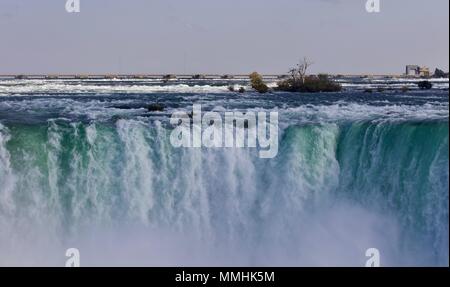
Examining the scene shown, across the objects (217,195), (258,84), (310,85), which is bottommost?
(217,195)

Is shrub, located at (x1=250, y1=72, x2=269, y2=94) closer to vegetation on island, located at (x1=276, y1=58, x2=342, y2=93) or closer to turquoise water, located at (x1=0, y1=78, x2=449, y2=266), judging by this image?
vegetation on island, located at (x1=276, y1=58, x2=342, y2=93)

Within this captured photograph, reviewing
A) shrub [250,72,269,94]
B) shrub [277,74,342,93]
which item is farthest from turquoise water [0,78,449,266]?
shrub [277,74,342,93]

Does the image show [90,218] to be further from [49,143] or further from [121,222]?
[49,143]

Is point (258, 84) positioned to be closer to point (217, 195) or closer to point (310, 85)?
point (310, 85)

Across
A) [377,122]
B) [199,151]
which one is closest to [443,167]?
Answer: [377,122]

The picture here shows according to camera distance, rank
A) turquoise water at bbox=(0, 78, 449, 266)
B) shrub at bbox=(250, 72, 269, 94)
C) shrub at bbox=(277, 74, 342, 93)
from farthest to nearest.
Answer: shrub at bbox=(277, 74, 342, 93) → shrub at bbox=(250, 72, 269, 94) → turquoise water at bbox=(0, 78, 449, 266)

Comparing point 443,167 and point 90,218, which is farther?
point 90,218

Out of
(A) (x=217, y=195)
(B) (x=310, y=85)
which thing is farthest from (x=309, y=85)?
(A) (x=217, y=195)

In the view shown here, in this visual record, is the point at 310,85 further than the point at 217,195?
Yes
